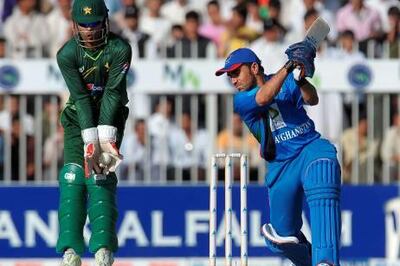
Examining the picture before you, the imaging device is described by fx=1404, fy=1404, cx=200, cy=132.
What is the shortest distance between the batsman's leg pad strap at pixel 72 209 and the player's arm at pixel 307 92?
6.33 ft

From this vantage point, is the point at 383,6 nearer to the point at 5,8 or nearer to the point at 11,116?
the point at 5,8

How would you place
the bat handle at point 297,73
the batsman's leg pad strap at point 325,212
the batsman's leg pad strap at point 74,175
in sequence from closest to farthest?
1. the bat handle at point 297,73
2. the batsman's leg pad strap at point 325,212
3. the batsman's leg pad strap at point 74,175

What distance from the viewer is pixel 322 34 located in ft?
36.0

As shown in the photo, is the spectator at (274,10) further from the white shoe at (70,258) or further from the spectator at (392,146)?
the white shoe at (70,258)

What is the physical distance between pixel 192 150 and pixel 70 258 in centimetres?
497

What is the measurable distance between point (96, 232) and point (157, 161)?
16.0ft

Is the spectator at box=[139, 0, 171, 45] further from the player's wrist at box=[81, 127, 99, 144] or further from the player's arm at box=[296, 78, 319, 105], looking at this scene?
→ the player's arm at box=[296, 78, 319, 105]

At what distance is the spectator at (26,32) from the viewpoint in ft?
52.6

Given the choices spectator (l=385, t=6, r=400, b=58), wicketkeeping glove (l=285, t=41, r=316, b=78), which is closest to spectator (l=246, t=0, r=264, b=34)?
spectator (l=385, t=6, r=400, b=58)

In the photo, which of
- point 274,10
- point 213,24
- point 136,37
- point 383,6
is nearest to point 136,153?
point 136,37

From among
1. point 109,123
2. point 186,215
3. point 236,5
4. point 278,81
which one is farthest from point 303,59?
point 236,5

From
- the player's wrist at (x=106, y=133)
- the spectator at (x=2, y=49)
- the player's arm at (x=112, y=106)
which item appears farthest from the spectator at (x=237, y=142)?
the player's wrist at (x=106, y=133)

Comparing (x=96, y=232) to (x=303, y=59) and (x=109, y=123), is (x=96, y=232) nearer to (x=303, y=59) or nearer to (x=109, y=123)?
(x=109, y=123)

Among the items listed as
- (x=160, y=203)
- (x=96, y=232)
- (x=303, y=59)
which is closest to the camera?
(x=303, y=59)
